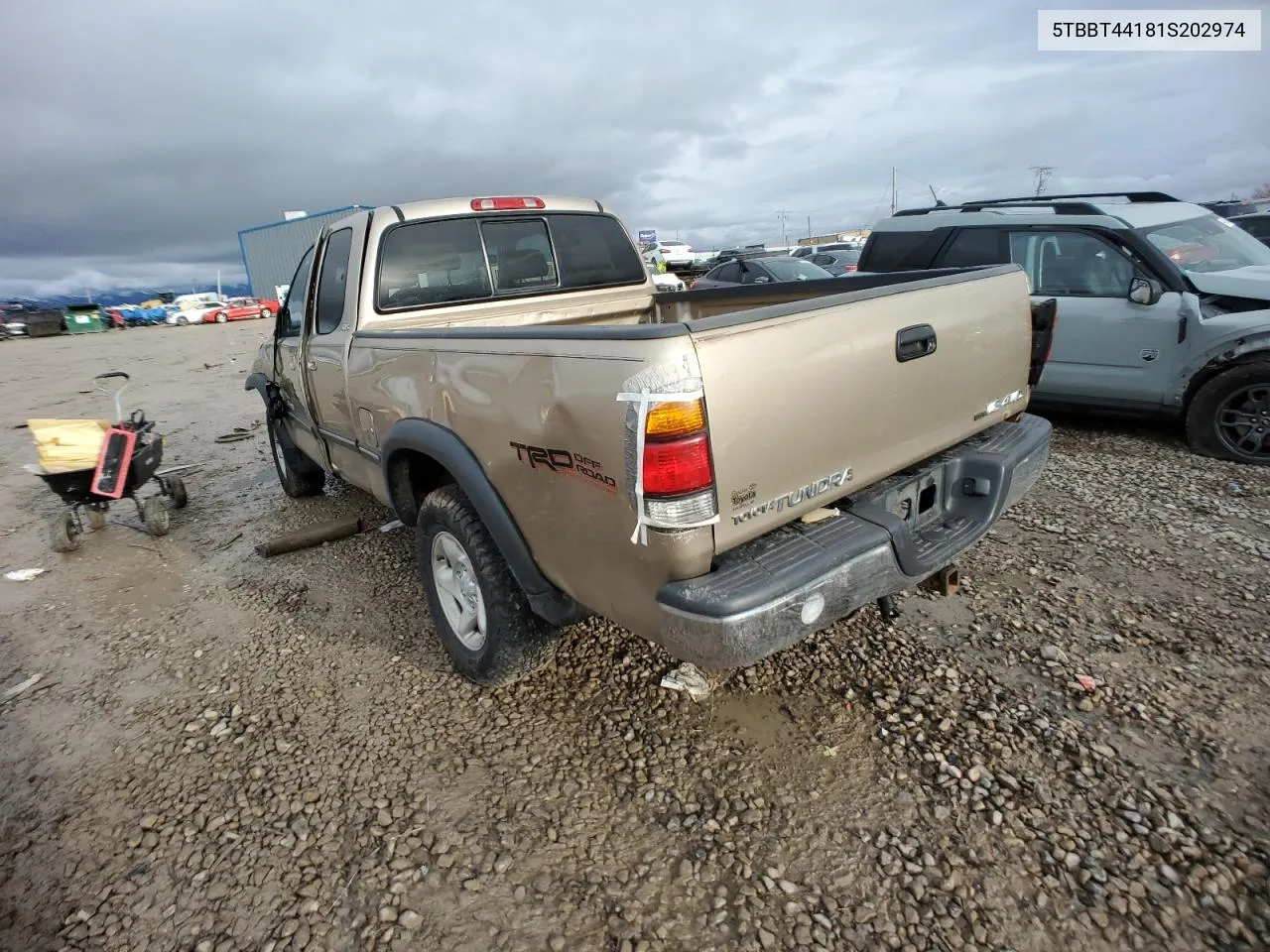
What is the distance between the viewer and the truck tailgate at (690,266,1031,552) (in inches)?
73.9

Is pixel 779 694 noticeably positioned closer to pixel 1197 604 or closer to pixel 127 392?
pixel 1197 604

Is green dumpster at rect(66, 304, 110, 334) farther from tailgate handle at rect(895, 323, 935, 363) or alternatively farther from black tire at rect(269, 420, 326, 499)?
tailgate handle at rect(895, 323, 935, 363)

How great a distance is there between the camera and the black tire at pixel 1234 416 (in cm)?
475

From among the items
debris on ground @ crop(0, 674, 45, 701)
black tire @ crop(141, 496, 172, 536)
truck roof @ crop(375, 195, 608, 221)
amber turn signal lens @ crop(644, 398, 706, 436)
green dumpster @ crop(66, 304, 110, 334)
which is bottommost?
debris on ground @ crop(0, 674, 45, 701)

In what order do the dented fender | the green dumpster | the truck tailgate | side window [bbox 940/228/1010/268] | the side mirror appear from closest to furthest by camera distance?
the truck tailgate, the dented fender, the side mirror, side window [bbox 940/228/1010/268], the green dumpster

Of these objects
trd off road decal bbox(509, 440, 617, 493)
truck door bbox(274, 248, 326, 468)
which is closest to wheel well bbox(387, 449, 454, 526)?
trd off road decal bbox(509, 440, 617, 493)

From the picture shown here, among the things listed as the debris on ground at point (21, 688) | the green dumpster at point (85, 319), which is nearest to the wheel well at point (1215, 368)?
the debris on ground at point (21, 688)

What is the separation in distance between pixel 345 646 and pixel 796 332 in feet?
8.72

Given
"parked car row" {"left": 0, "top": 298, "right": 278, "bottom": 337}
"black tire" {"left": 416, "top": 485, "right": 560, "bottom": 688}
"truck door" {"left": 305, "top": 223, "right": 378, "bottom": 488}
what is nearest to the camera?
"black tire" {"left": 416, "top": 485, "right": 560, "bottom": 688}

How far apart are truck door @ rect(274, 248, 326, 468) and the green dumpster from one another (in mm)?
39684

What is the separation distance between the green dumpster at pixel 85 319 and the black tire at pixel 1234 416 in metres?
44.2

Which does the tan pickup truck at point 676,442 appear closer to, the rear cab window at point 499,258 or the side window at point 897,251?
the rear cab window at point 499,258

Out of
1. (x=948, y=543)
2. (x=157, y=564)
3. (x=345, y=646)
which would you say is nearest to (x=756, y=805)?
(x=948, y=543)

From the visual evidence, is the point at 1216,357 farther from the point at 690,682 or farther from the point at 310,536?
the point at 310,536
